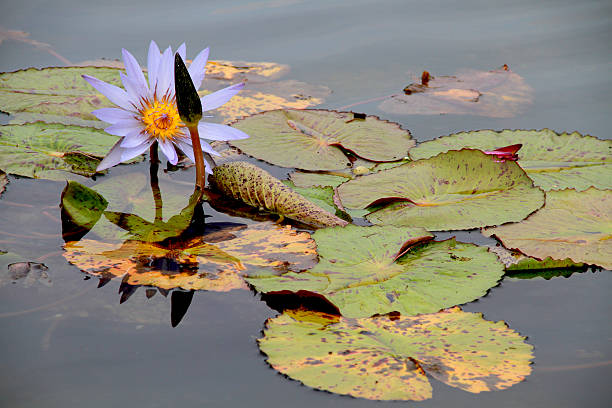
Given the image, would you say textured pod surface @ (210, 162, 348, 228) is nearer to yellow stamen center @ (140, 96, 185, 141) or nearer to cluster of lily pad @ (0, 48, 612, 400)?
cluster of lily pad @ (0, 48, 612, 400)

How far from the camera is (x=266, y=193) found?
250 centimetres

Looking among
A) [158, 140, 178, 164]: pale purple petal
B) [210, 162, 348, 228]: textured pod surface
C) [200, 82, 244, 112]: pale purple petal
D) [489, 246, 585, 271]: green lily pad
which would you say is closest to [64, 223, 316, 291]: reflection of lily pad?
[210, 162, 348, 228]: textured pod surface

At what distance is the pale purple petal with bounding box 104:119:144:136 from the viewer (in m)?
2.36

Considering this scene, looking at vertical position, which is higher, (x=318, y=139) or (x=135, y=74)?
(x=135, y=74)

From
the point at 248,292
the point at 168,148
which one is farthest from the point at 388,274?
the point at 168,148

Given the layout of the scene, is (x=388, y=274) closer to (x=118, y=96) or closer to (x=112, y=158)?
(x=112, y=158)

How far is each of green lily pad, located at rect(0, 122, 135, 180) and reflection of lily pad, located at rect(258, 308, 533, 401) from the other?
1.44 m

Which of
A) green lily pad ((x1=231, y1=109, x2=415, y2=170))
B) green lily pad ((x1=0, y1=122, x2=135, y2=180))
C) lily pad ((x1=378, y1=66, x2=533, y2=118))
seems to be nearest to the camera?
green lily pad ((x1=0, y1=122, x2=135, y2=180))

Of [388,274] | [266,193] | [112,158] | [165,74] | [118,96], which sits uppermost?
[165,74]

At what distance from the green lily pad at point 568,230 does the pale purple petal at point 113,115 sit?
157cm

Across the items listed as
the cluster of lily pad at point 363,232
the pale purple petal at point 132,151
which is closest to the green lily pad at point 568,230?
the cluster of lily pad at point 363,232

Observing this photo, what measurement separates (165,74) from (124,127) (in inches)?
11.9

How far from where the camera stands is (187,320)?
6.39 feet

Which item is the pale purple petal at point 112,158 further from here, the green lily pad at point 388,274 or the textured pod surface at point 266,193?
the green lily pad at point 388,274
